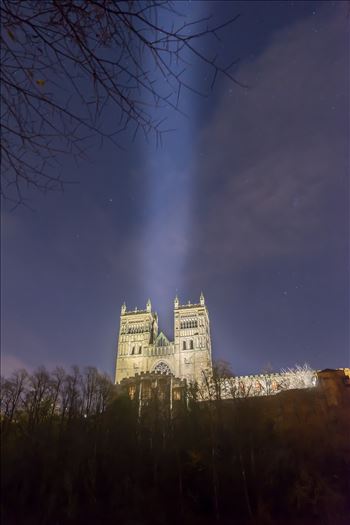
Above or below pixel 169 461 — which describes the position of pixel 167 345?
above

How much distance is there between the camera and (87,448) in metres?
24.0

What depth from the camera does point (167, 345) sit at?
6262 centimetres

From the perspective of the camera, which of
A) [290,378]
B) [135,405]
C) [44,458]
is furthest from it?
[290,378]

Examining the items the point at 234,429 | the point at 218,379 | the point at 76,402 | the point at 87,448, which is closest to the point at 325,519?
the point at 234,429

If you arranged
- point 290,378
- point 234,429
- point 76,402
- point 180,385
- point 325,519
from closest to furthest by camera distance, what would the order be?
point 325,519 → point 234,429 → point 76,402 → point 180,385 → point 290,378

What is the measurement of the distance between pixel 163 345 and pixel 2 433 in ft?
135

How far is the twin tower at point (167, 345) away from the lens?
58656mm

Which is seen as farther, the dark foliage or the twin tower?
the twin tower

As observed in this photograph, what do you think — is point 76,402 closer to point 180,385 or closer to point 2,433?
point 2,433

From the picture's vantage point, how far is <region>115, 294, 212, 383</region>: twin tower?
192ft

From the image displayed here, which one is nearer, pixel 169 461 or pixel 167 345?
pixel 169 461

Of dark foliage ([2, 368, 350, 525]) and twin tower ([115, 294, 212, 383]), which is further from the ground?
twin tower ([115, 294, 212, 383])

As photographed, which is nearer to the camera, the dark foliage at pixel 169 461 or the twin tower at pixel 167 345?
the dark foliage at pixel 169 461

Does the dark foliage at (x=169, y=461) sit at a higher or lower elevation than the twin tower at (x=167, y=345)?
lower
